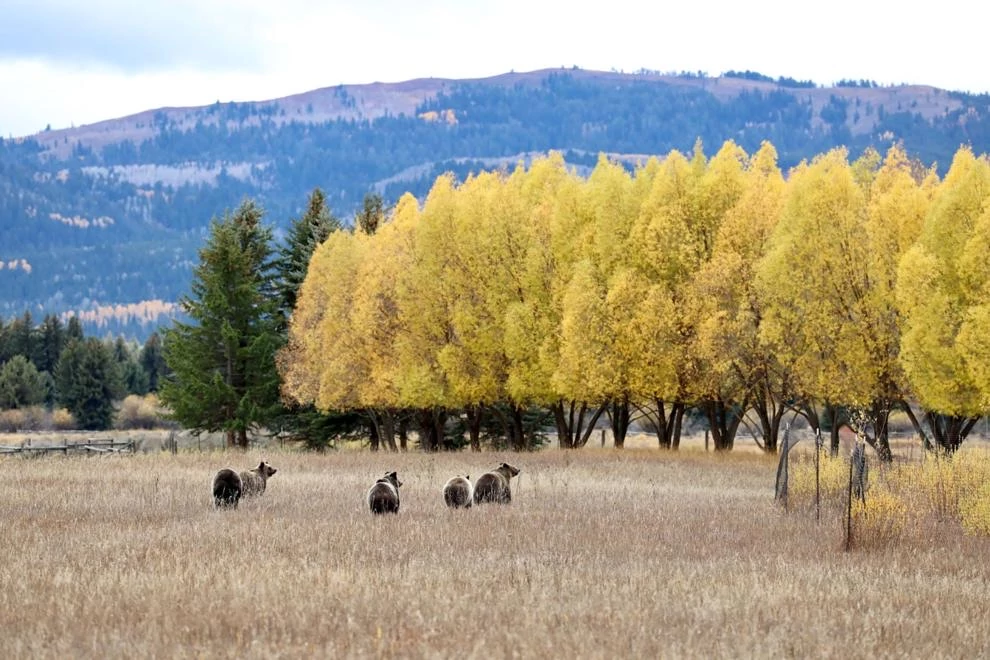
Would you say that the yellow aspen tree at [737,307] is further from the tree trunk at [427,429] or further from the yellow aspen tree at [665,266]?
the tree trunk at [427,429]

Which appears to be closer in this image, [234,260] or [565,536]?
[565,536]

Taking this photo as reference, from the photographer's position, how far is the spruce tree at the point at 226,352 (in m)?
56.3

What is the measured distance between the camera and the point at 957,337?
105 ft

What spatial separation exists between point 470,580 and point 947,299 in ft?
78.7

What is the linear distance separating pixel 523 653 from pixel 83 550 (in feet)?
27.1

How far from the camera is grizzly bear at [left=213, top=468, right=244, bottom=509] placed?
2211 cm

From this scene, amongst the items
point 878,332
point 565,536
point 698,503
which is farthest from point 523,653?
point 878,332

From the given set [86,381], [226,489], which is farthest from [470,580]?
[86,381]

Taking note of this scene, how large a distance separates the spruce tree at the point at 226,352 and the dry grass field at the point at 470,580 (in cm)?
3188

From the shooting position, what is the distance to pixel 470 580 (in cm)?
1359

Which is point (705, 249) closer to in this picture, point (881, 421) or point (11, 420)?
point (881, 421)

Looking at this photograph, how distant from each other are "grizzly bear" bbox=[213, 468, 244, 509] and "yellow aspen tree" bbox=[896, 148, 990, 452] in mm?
19336

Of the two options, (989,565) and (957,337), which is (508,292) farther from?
(989,565)

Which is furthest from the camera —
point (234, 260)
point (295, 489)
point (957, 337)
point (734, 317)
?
point (234, 260)
